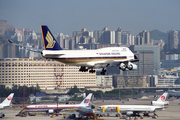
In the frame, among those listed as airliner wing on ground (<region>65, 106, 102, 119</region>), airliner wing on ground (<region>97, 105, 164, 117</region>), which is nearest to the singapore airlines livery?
airliner wing on ground (<region>65, 106, 102, 119</region>)

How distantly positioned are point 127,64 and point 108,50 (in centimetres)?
596

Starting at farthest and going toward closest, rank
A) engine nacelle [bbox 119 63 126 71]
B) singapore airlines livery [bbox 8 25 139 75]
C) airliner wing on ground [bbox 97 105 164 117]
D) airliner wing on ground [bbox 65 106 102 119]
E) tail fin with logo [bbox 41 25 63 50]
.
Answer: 1. airliner wing on ground [bbox 97 105 164 117]
2. airliner wing on ground [bbox 65 106 102 119]
3. engine nacelle [bbox 119 63 126 71]
4. singapore airlines livery [bbox 8 25 139 75]
5. tail fin with logo [bbox 41 25 63 50]

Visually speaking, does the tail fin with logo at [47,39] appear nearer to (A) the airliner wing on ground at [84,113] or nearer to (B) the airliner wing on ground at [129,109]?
(A) the airliner wing on ground at [84,113]

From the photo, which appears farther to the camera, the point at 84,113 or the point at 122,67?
the point at 84,113

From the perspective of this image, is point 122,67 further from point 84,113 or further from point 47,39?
point 84,113

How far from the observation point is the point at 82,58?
343 ft

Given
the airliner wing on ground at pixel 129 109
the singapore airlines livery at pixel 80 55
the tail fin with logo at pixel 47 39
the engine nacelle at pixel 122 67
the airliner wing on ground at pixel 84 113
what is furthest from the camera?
the airliner wing on ground at pixel 129 109

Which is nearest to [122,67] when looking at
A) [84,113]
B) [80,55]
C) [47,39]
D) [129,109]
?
[80,55]

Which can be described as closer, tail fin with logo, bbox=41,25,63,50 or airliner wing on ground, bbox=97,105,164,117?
tail fin with logo, bbox=41,25,63,50

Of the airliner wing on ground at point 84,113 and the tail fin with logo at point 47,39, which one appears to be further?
the airliner wing on ground at point 84,113

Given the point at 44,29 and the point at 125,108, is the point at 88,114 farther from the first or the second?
the point at 44,29

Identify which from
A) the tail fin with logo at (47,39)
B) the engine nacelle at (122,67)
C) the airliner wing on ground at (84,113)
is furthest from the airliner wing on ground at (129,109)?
the tail fin with logo at (47,39)

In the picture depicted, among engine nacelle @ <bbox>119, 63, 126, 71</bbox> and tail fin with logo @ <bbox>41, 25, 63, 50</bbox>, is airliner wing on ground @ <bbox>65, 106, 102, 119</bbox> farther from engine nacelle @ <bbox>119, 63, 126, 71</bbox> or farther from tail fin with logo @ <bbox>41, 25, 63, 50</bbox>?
tail fin with logo @ <bbox>41, 25, 63, 50</bbox>

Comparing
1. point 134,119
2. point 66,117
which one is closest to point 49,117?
point 66,117
